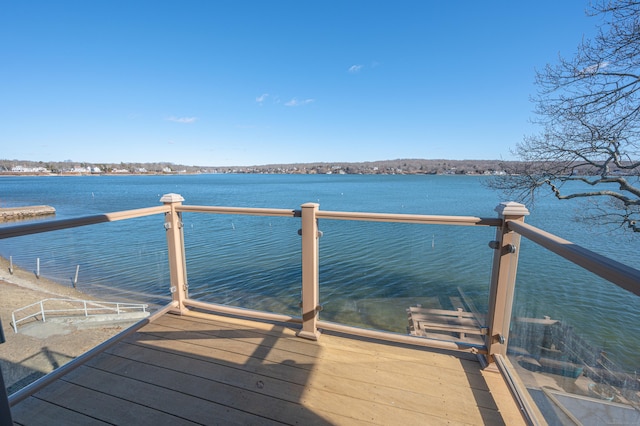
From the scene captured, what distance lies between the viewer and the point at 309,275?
2.19 m

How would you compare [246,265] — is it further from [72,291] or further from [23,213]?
[23,213]

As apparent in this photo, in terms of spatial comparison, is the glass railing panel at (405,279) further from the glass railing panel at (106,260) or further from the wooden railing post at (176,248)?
the glass railing panel at (106,260)

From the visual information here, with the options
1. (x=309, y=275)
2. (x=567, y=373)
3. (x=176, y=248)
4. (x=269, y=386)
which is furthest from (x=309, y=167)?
(x=269, y=386)

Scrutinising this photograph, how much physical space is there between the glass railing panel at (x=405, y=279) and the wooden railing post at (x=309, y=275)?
3.68 meters

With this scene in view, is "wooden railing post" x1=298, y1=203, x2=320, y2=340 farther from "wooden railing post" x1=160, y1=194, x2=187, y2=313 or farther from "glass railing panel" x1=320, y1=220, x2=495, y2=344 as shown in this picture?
"glass railing panel" x1=320, y1=220, x2=495, y2=344

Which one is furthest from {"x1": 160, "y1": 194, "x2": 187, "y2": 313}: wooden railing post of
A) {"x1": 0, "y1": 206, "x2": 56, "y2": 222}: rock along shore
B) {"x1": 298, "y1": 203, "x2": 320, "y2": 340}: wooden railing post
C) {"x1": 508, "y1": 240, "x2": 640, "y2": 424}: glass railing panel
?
{"x1": 0, "y1": 206, "x2": 56, "y2": 222}: rock along shore

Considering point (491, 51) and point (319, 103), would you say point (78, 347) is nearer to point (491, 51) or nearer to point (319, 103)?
point (491, 51)

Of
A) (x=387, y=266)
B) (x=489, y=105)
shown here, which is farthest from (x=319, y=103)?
(x=387, y=266)

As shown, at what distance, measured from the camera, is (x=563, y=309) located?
625cm

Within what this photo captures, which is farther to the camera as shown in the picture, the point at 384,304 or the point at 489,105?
the point at 489,105

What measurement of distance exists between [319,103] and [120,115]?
68.7 ft

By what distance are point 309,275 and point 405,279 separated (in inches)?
335

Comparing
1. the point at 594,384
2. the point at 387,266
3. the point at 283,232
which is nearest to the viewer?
the point at 594,384

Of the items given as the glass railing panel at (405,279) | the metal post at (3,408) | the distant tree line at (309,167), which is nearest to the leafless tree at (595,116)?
the glass railing panel at (405,279)
